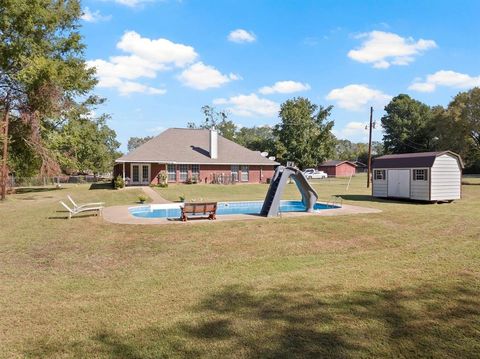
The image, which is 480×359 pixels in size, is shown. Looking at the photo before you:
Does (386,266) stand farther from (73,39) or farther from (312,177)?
(312,177)

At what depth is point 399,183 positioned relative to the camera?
78.9 feet

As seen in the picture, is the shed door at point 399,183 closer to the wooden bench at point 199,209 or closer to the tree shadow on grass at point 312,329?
the wooden bench at point 199,209

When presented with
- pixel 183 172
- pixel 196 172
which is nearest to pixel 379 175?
pixel 196 172

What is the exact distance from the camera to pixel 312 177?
62.0 meters

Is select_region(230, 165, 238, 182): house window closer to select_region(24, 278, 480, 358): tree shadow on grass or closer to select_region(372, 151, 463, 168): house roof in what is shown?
select_region(372, 151, 463, 168): house roof

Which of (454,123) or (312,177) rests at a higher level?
(454,123)

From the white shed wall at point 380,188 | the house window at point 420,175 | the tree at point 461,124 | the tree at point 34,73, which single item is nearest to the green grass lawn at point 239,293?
the house window at point 420,175

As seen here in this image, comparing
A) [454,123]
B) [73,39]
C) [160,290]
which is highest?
[73,39]

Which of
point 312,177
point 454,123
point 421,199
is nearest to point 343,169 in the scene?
point 312,177

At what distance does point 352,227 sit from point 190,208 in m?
6.10

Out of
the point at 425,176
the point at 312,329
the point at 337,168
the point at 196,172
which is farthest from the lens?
the point at 337,168

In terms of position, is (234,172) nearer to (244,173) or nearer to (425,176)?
(244,173)

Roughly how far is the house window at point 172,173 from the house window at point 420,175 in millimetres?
23871

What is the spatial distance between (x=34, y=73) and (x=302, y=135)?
4453 centimetres
